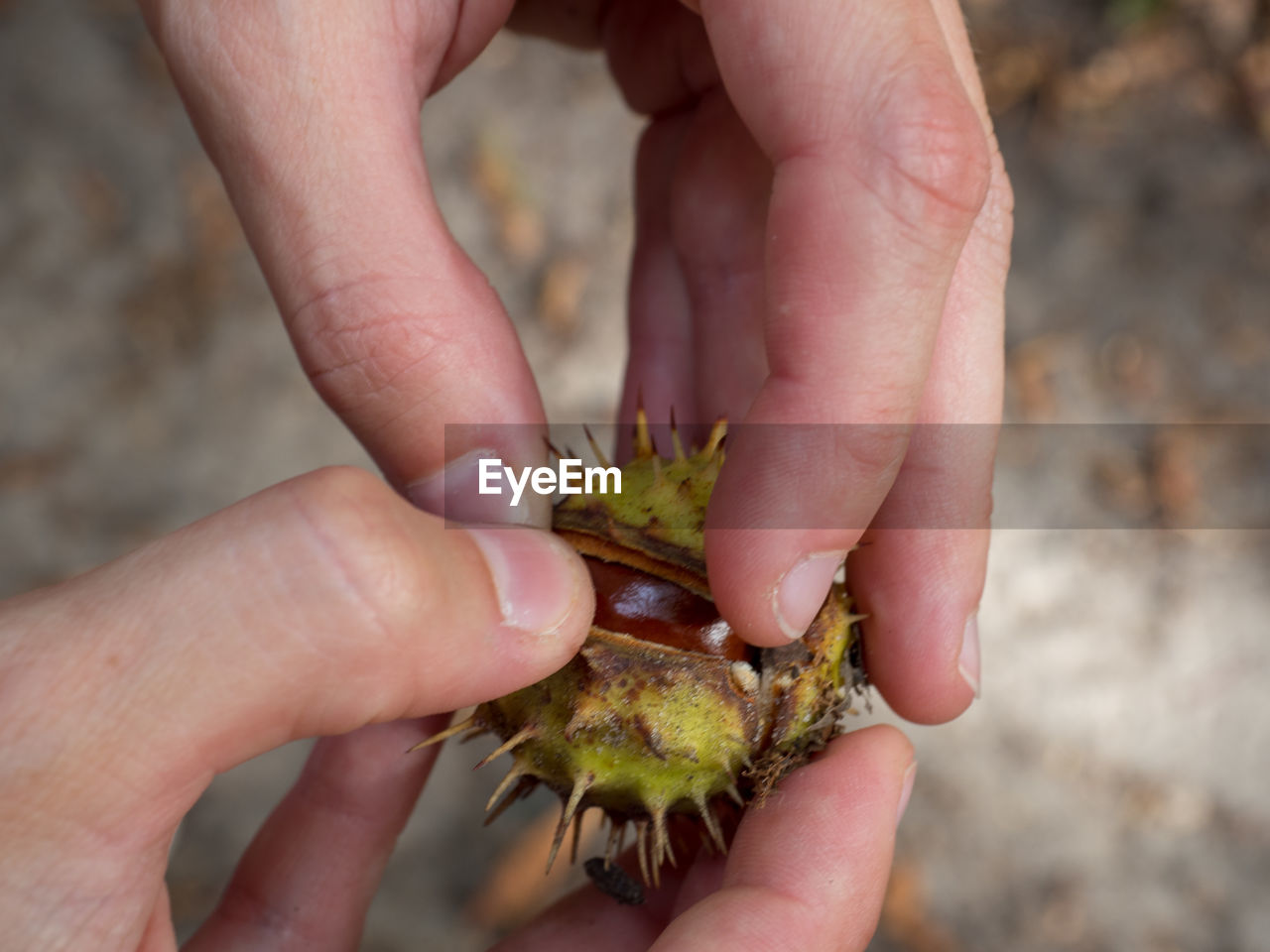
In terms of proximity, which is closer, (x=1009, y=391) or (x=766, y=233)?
(x=766, y=233)

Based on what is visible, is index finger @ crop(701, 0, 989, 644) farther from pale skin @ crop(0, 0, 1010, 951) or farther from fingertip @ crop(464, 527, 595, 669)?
fingertip @ crop(464, 527, 595, 669)

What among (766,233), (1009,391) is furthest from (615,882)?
(1009,391)

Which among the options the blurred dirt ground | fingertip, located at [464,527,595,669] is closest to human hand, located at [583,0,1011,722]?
fingertip, located at [464,527,595,669]

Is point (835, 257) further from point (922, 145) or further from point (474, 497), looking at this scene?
point (474, 497)

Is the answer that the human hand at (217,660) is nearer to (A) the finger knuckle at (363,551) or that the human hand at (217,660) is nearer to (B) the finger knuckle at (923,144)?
(A) the finger knuckle at (363,551)

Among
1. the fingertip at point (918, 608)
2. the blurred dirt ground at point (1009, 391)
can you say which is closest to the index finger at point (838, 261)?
the fingertip at point (918, 608)
